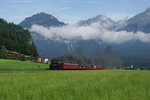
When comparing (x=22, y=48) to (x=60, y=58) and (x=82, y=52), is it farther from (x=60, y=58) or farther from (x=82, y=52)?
(x=60, y=58)

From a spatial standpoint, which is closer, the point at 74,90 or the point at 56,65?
the point at 74,90

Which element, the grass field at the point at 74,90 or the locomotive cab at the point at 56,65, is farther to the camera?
the locomotive cab at the point at 56,65

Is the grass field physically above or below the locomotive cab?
below

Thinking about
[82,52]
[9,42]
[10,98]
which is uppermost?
[9,42]

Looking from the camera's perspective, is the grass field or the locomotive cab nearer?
the grass field

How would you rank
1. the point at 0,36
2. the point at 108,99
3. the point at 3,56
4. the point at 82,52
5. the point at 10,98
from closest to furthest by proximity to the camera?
the point at 108,99 < the point at 10,98 < the point at 82,52 < the point at 3,56 < the point at 0,36

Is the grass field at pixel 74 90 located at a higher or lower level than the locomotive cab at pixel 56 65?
lower

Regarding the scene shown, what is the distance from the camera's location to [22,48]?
179375mm

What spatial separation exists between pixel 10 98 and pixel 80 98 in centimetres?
208

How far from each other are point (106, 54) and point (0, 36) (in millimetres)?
81228

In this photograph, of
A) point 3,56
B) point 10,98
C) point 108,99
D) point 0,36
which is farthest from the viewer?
point 0,36

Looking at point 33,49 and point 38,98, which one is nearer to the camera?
point 38,98

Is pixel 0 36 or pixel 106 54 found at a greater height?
pixel 0 36

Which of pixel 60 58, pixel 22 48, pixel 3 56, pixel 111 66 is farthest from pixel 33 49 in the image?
pixel 60 58
